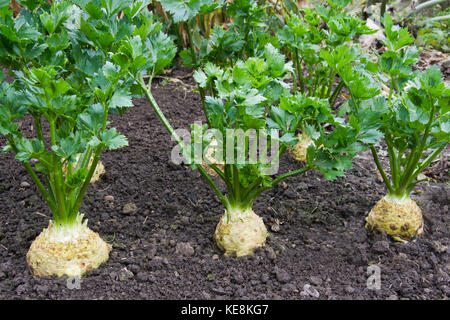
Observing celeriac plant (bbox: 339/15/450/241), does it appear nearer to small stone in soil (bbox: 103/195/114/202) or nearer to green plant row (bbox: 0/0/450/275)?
green plant row (bbox: 0/0/450/275)

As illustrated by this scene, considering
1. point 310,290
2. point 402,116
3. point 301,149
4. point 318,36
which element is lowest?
point 310,290

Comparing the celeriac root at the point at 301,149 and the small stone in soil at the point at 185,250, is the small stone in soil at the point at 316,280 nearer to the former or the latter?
the small stone in soil at the point at 185,250

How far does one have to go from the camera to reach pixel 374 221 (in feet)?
7.80

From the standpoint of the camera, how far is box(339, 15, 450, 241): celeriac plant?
1.95 m

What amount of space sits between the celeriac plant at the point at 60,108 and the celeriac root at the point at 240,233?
520mm

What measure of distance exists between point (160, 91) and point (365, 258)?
2.23 meters

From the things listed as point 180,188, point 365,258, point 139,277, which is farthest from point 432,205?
point 139,277

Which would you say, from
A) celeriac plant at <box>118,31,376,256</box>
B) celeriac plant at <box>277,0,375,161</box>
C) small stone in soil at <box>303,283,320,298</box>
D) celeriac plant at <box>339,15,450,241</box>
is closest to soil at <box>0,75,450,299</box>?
small stone in soil at <box>303,283,320,298</box>

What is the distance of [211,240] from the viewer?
2330 millimetres

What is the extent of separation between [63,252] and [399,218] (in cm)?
148

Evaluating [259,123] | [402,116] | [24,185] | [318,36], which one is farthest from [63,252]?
[318,36]

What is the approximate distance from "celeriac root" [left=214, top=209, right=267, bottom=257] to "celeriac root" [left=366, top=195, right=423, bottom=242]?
0.58 meters

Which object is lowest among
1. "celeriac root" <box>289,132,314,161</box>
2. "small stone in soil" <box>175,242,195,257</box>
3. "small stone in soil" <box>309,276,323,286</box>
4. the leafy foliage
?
"small stone in soil" <box>309,276,323,286</box>

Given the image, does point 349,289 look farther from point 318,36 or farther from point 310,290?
point 318,36
